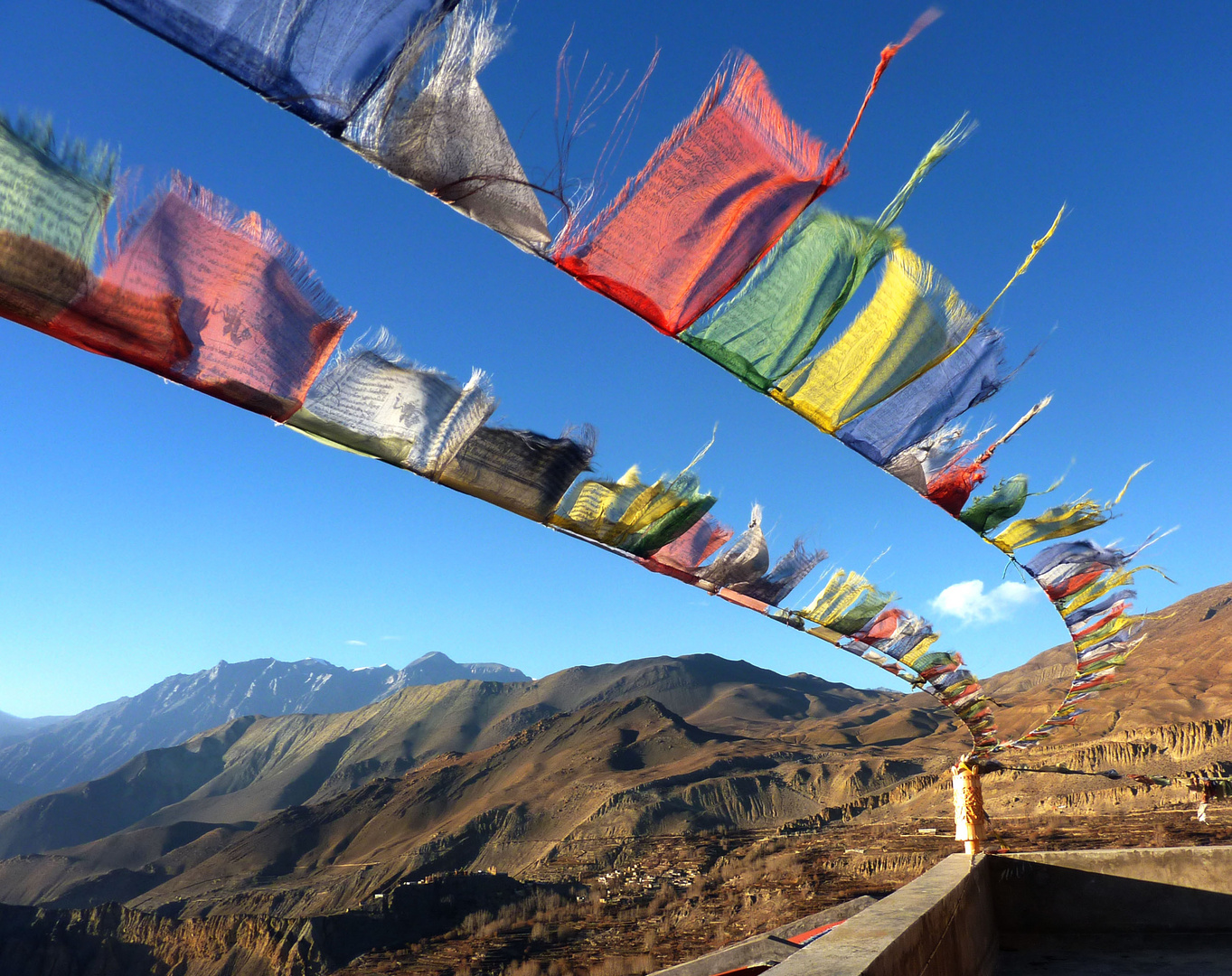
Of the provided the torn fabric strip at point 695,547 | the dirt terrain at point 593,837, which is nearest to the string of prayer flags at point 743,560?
the torn fabric strip at point 695,547

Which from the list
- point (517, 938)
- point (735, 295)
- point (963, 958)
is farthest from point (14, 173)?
point (517, 938)

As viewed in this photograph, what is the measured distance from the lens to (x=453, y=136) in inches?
89.1

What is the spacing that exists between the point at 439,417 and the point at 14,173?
1.50 m

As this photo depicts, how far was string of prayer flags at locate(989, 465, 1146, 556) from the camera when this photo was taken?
5.12 metres

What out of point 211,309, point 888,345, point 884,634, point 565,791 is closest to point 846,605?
point 884,634

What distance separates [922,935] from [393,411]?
2.78 meters

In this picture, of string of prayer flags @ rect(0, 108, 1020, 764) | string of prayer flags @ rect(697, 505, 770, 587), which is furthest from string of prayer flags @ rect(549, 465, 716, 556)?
string of prayer flags @ rect(697, 505, 770, 587)

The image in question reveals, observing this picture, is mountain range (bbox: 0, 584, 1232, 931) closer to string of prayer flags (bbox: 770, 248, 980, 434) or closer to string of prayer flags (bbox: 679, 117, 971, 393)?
string of prayer flags (bbox: 770, 248, 980, 434)

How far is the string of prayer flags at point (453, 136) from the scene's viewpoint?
2.12 metres

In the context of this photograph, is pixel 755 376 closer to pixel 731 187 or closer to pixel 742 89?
pixel 731 187

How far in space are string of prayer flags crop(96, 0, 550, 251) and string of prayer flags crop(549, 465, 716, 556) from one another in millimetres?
1738

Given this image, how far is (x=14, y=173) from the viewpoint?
1.97m

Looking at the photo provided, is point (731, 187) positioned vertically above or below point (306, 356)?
above

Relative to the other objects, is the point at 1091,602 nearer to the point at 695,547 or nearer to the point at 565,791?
the point at 695,547
